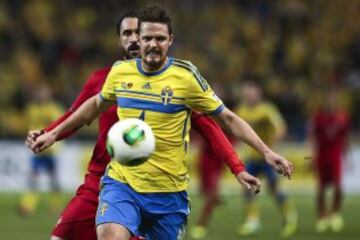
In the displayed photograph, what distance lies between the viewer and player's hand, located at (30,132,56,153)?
770 centimetres

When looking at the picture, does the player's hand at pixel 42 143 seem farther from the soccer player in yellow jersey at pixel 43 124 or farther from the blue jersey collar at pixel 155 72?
the soccer player in yellow jersey at pixel 43 124

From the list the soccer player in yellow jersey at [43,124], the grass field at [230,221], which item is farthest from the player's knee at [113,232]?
the soccer player in yellow jersey at [43,124]

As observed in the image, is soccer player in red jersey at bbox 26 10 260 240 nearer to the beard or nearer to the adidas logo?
the adidas logo

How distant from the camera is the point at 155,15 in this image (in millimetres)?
7352

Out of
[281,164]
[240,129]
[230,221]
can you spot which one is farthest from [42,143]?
[230,221]

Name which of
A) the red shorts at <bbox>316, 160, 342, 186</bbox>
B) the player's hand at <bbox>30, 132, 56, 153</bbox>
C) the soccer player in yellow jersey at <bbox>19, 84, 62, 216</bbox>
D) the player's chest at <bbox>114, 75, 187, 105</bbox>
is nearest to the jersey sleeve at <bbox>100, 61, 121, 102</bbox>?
the player's chest at <bbox>114, 75, 187, 105</bbox>

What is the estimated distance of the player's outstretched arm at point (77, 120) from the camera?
769cm

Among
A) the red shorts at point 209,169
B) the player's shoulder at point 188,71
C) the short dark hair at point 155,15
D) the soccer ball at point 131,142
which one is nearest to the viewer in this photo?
the soccer ball at point 131,142


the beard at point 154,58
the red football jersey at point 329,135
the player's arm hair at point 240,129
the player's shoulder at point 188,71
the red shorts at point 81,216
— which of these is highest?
the beard at point 154,58

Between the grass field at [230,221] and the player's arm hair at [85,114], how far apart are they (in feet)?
22.7

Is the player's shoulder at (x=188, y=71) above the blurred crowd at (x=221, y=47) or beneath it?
above

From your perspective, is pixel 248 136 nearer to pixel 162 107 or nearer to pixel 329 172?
pixel 162 107

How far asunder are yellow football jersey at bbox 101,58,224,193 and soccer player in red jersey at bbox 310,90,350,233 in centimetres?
1023

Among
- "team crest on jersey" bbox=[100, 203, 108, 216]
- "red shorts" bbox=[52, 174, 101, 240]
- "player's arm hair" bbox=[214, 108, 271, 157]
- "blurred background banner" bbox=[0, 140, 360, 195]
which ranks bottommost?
"blurred background banner" bbox=[0, 140, 360, 195]
